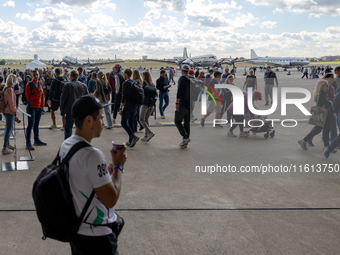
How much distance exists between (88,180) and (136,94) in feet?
17.9

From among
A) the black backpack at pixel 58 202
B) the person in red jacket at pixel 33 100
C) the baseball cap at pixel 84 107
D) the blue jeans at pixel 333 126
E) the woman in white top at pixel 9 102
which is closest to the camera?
the black backpack at pixel 58 202

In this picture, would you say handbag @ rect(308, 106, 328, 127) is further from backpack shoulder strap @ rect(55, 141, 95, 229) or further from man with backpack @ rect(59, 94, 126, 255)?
backpack shoulder strap @ rect(55, 141, 95, 229)

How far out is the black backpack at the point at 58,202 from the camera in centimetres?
181

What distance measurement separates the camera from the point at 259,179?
212 inches

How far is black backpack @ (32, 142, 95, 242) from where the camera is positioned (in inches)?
71.4

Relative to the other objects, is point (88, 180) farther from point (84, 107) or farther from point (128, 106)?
point (128, 106)

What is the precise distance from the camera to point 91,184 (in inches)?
72.7

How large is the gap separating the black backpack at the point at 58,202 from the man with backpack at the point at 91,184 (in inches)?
1.2

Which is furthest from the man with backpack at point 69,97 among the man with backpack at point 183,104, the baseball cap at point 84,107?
the baseball cap at point 84,107

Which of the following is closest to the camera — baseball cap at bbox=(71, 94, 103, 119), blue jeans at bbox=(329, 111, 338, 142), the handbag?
baseball cap at bbox=(71, 94, 103, 119)

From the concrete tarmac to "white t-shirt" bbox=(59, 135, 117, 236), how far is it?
4.62ft

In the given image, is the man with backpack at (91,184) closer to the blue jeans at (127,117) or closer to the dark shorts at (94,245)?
the dark shorts at (94,245)

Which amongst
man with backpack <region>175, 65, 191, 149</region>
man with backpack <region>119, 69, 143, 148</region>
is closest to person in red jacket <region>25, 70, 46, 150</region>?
man with backpack <region>119, 69, 143, 148</region>

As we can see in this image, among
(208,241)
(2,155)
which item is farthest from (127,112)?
(208,241)
